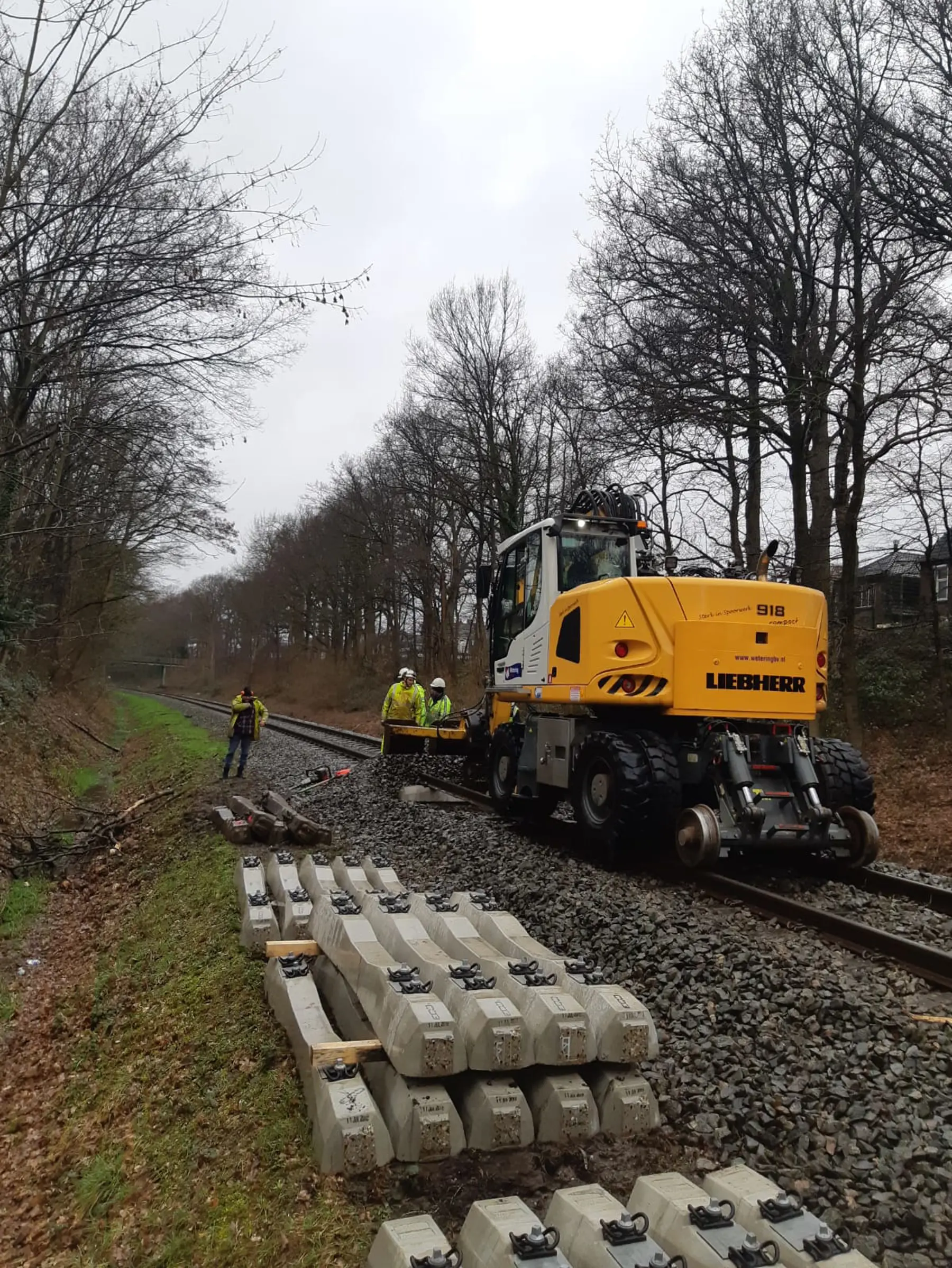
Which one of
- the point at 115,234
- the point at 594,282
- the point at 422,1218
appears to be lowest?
the point at 422,1218

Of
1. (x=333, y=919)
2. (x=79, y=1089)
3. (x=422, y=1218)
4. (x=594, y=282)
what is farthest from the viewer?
(x=594, y=282)

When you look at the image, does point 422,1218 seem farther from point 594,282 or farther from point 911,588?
point 911,588

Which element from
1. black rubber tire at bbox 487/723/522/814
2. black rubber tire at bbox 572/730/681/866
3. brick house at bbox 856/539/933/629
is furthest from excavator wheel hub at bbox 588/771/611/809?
brick house at bbox 856/539/933/629

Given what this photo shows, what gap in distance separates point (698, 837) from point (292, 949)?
3.64 m

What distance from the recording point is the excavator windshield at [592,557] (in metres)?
9.52

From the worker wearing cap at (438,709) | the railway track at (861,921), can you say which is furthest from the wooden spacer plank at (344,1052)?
the worker wearing cap at (438,709)

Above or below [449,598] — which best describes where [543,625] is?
below

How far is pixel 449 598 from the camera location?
34.1 m

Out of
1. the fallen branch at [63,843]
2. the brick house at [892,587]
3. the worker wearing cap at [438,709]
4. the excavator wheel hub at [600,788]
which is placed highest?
the brick house at [892,587]

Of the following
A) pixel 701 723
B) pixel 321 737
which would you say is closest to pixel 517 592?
pixel 701 723

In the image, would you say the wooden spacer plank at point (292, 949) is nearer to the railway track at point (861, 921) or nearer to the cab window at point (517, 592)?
the railway track at point (861, 921)

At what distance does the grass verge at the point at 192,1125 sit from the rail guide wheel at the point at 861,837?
500cm

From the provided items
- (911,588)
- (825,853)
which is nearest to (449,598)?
(911,588)

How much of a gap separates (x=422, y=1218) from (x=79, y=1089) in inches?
125
